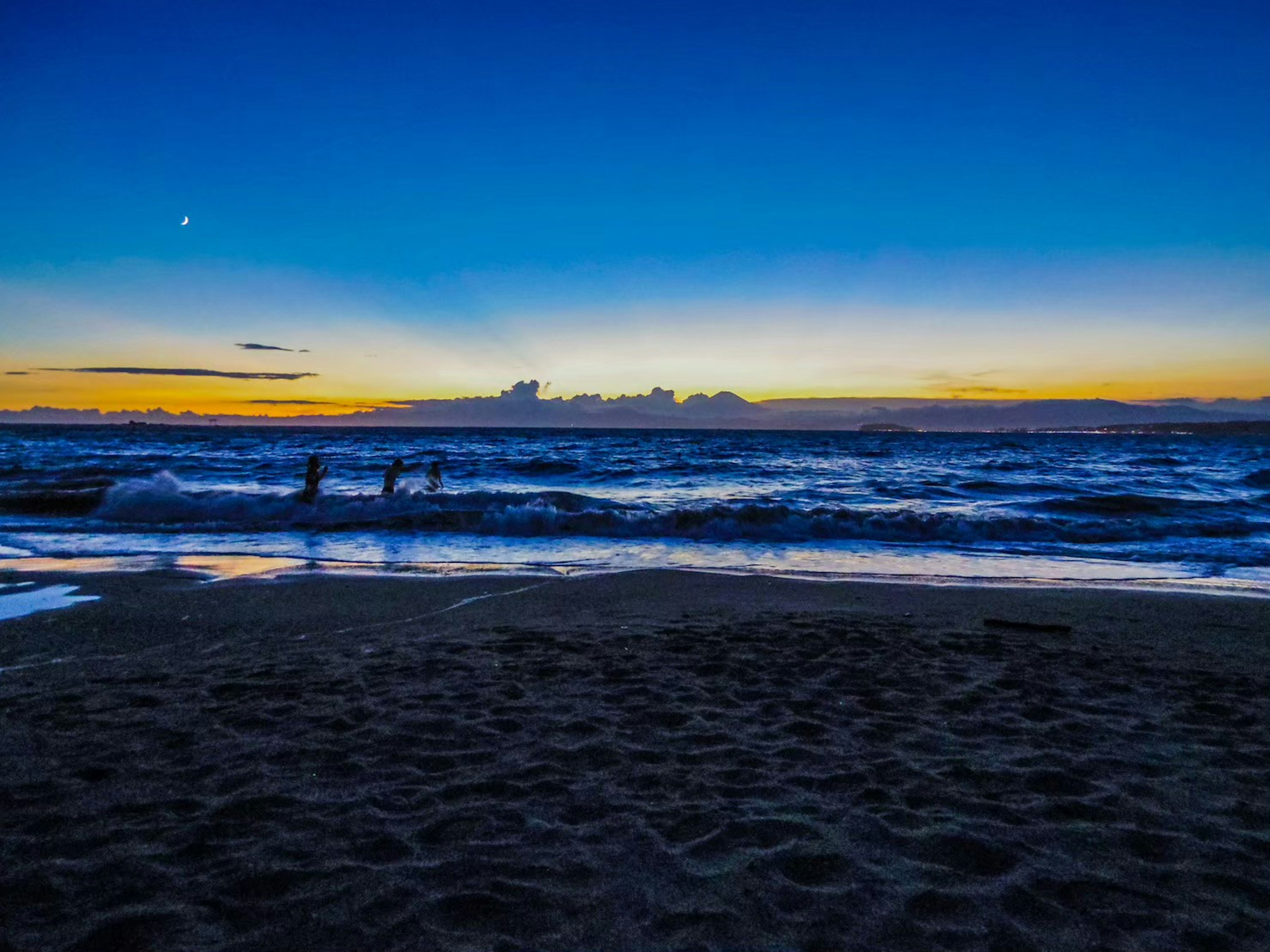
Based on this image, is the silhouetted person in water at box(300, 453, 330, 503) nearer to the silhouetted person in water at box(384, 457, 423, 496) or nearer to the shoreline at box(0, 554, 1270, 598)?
the silhouetted person in water at box(384, 457, 423, 496)

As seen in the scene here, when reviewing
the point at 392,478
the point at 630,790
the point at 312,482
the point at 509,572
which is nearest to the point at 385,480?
the point at 392,478

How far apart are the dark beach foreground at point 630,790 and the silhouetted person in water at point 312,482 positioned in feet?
38.7

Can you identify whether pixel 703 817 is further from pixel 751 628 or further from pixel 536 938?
pixel 751 628

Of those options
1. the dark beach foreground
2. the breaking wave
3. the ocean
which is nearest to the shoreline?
the ocean

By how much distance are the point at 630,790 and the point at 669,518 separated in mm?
12922

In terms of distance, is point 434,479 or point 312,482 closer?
point 312,482

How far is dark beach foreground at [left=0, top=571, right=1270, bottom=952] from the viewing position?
2.70 metres

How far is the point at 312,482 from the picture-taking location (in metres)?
18.7

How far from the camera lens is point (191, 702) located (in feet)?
16.1

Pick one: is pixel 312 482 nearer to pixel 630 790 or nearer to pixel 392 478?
pixel 392 478

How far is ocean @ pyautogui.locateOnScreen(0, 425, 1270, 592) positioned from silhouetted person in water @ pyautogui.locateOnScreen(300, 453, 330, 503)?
0.24m

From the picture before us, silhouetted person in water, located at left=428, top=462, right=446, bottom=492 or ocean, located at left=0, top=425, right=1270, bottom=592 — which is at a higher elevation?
silhouetted person in water, located at left=428, top=462, right=446, bottom=492

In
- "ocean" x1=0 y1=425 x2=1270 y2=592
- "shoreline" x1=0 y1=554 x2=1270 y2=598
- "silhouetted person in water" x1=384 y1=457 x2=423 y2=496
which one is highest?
"silhouetted person in water" x1=384 y1=457 x2=423 y2=496

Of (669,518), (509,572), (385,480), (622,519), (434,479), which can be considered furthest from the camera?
(434,479)
